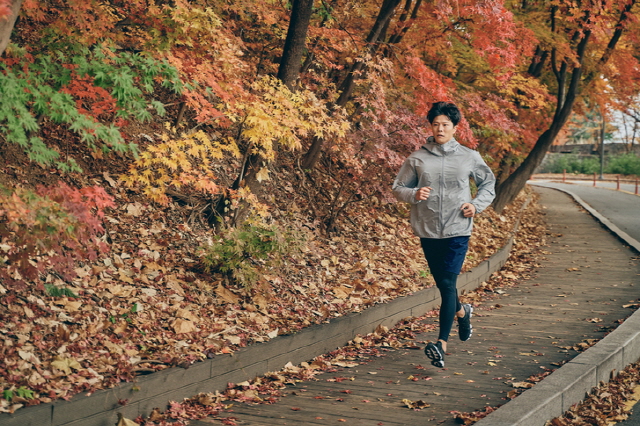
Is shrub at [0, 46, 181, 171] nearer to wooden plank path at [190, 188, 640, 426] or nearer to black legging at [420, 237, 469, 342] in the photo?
wooden plank path at [190, 188, 640, 426]

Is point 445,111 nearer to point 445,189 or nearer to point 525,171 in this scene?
point 445,189

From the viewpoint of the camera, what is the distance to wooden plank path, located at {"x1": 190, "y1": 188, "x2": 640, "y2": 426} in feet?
15.0

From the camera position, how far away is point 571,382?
4.55 metres

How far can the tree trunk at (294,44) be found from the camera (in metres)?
7.94

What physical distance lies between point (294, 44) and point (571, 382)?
16.8ft

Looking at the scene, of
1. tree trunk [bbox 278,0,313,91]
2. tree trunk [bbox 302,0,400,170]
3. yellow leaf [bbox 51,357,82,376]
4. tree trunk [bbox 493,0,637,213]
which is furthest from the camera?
tree trunk [bbox 493,0,637,213]

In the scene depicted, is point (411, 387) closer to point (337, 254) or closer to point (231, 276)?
point (231, 276)

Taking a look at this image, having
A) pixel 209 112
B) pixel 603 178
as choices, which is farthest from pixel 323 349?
pixel 603 178

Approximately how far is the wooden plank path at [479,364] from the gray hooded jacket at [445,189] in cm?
123

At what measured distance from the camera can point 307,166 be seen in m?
11.4

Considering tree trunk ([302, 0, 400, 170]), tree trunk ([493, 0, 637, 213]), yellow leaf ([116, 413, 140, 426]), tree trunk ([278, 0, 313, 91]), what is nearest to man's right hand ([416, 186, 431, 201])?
yellow leaf ([116, 413, 140, 426])

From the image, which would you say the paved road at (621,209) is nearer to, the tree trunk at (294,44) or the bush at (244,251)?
the tree trunk at (294,44)

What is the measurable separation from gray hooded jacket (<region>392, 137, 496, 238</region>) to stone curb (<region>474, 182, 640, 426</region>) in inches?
53.0

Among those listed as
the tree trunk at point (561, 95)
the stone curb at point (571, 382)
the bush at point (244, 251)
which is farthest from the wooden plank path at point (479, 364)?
the tree trunk at point (561, 95)
